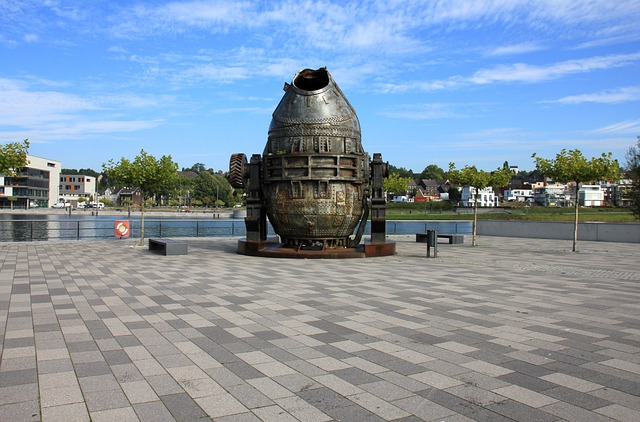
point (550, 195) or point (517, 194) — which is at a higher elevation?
point (517, 194)

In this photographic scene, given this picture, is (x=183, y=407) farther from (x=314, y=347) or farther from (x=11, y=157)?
(x=11, y=157)

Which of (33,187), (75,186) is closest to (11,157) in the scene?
(33,187)

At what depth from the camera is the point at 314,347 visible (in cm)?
641

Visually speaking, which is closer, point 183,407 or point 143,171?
point 183,407

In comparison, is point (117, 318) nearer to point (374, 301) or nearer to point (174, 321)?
point (174, 321)

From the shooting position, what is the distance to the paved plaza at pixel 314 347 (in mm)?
4531

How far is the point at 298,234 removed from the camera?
1742 cm

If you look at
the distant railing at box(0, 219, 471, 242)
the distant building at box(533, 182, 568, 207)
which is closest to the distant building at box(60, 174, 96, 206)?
the distant railing at box(0, 219, 471, 242)

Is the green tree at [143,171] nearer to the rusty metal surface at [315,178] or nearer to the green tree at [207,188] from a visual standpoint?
the rusty metal surface at [315,178]

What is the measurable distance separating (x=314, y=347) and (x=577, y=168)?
1975cm

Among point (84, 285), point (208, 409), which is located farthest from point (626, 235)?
point (208, 409)

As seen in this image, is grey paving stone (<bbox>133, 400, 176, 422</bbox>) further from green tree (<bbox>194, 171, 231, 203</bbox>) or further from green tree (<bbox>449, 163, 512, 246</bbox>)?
green tree (<bbox>194, 171, 231, 203</bbox>)

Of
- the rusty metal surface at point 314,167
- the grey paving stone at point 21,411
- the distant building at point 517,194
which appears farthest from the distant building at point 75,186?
the grey paving stone at point 21,411

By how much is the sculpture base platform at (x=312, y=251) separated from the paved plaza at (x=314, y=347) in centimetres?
417
